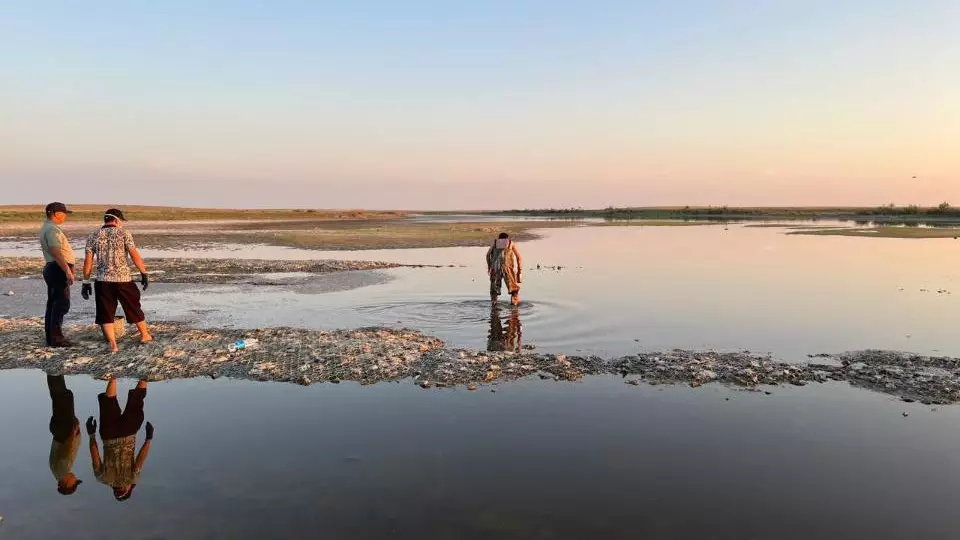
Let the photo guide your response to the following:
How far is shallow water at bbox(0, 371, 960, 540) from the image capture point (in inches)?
238

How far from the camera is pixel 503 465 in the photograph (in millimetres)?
7441

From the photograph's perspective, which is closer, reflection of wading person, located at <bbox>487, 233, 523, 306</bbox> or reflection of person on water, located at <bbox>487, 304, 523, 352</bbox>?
reflection of person on water, located at <bbox>487, 304, 523, 352</bbox>

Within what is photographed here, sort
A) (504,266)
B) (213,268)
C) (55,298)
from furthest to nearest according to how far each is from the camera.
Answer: (213,268)
(504,266)
(55,298)

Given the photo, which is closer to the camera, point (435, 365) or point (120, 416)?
point (120, 416)

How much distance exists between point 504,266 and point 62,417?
496 inches

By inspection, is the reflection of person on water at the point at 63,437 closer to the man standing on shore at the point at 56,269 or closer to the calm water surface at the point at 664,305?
the man standing on shore at the point at 56,269

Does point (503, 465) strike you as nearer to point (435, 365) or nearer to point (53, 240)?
point (435, 365)

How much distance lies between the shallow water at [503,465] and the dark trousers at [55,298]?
227cm

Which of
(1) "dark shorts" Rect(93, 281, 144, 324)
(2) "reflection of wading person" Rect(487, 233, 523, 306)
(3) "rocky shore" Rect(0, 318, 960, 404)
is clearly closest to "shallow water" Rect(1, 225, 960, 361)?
(2) "reflection of wading person" Rect(487, 233, 523, 306)

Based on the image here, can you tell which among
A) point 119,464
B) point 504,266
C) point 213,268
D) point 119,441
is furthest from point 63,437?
point 213,268

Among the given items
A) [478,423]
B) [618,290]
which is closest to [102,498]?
[478,423]

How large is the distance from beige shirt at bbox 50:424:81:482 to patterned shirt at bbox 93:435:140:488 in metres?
0.33

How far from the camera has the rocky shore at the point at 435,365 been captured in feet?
36.3

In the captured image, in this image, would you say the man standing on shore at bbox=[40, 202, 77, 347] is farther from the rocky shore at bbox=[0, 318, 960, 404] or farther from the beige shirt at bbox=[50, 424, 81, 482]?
the beige shirt at bbox=[50, 424, 81, 482]
